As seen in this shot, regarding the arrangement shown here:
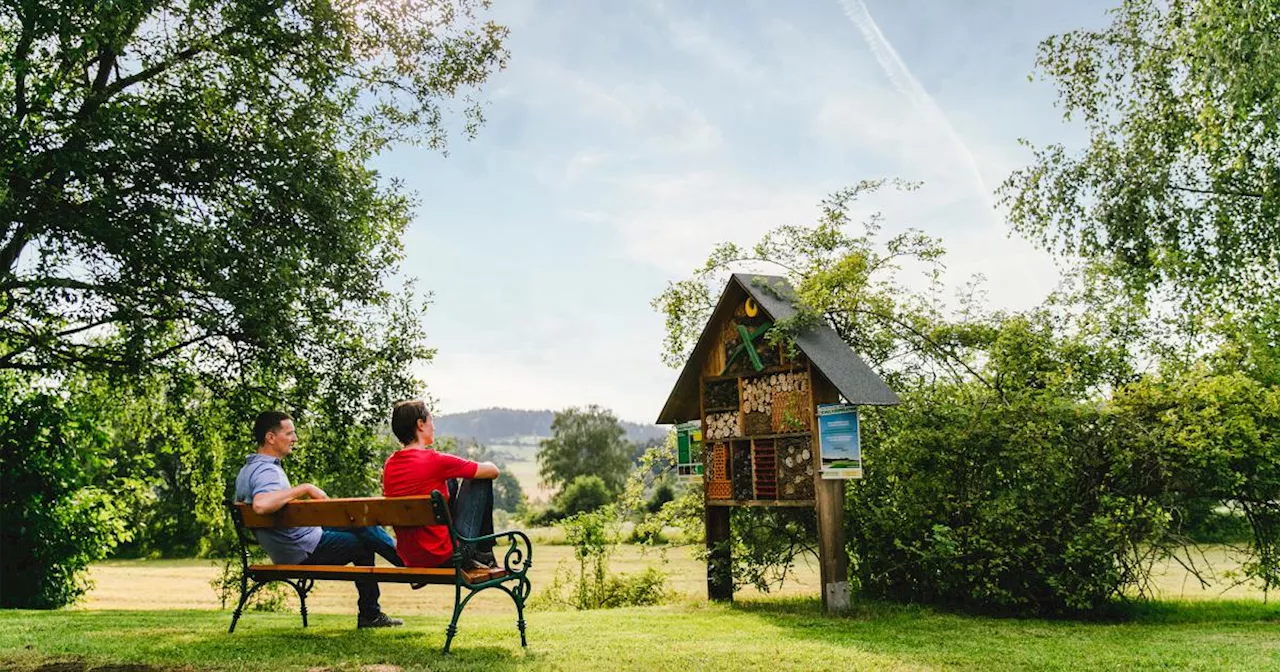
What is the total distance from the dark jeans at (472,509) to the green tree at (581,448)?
6876 cm

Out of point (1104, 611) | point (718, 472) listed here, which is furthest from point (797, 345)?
point (1104, 611)

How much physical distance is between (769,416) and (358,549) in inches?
194

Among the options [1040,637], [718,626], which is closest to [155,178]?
Answer: [718,626]

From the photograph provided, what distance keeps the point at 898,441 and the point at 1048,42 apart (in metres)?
11.2

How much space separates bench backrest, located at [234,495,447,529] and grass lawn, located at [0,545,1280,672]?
2.73 feet

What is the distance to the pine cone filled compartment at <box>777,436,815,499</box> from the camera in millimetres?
9836

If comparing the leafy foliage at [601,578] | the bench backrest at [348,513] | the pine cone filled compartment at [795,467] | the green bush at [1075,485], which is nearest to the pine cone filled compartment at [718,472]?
the pine cone filled compartment at [795,467]

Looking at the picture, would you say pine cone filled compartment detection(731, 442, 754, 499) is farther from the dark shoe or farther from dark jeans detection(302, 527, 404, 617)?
dark jeans detection(302, 527, 404, 617)

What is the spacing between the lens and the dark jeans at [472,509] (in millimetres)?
6348

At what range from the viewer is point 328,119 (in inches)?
461

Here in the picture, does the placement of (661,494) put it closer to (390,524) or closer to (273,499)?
(273,499)

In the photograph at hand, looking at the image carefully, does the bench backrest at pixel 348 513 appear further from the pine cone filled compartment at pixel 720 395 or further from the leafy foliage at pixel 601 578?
the leafy foliage at pixel 601 578

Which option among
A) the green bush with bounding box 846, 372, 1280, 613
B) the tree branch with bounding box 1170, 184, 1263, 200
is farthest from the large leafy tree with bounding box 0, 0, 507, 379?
the tree branch with bounding box 1170, 184, 1263, 200

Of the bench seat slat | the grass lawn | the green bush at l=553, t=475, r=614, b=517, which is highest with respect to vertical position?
the bench seat slat
